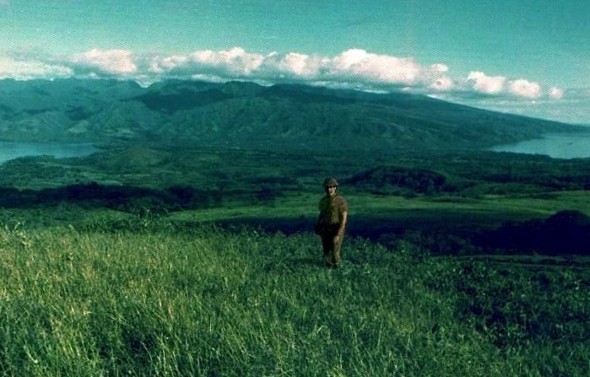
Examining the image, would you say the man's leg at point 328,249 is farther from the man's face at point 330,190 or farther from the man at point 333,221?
the man's face at point 330,190

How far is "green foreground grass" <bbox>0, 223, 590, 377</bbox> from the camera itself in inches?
314

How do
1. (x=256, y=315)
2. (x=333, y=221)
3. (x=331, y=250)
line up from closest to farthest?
(x=256, y=315) < (x=333, y=221) < (x=331, y=250)

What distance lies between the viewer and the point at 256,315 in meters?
9.88

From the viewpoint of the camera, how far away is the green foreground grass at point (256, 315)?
796cm

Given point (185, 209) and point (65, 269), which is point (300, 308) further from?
point (185, 209)

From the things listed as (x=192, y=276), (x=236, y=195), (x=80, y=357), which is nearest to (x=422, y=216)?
(x=236, y=195)

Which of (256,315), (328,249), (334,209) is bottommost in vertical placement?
(328,249)

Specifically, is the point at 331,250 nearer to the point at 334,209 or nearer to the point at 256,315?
the point at 334,209

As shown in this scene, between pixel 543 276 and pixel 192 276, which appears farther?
pixel 543 276

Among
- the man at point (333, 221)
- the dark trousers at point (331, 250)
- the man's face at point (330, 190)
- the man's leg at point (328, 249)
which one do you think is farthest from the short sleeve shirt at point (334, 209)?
the man's leg at point (328, 249)

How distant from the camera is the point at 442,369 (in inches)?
348

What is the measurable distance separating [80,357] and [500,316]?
37.8ft

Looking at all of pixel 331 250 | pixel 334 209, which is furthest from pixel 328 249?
pixel 334 209

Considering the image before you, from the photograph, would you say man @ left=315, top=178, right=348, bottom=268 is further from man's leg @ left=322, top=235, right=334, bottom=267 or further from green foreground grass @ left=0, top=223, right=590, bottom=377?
green foreground grass @ left=0, top=223, right=590, bottom=377
